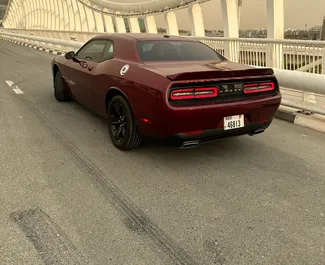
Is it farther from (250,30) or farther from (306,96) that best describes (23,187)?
(250,30)

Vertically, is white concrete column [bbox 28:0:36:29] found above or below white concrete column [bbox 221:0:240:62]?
above

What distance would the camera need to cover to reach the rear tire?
6.70 m

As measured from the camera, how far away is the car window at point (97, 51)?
482 cm

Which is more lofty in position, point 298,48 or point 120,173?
point 298,48

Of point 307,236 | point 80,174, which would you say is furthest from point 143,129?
point 307,236

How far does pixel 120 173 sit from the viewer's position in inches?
142

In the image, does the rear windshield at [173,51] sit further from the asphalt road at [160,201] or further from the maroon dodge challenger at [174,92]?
the asphalt road at [160,201]

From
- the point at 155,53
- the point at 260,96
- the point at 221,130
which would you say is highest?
the point at 155,53

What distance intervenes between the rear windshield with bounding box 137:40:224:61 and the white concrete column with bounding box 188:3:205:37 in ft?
34.5

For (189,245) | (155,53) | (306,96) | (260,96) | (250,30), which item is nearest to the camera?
(189,245)

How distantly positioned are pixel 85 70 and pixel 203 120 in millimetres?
2506

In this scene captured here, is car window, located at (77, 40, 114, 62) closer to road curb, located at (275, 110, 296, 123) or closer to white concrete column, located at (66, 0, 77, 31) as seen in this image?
road curb, located at (275, 110, 296, 123)

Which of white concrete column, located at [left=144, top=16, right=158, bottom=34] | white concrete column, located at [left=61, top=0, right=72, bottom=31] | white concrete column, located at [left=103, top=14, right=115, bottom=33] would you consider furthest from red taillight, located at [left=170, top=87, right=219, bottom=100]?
white concrete column, located at [left=61, top=0, right=72, bottom=31]

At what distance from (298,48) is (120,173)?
16.6 feet
